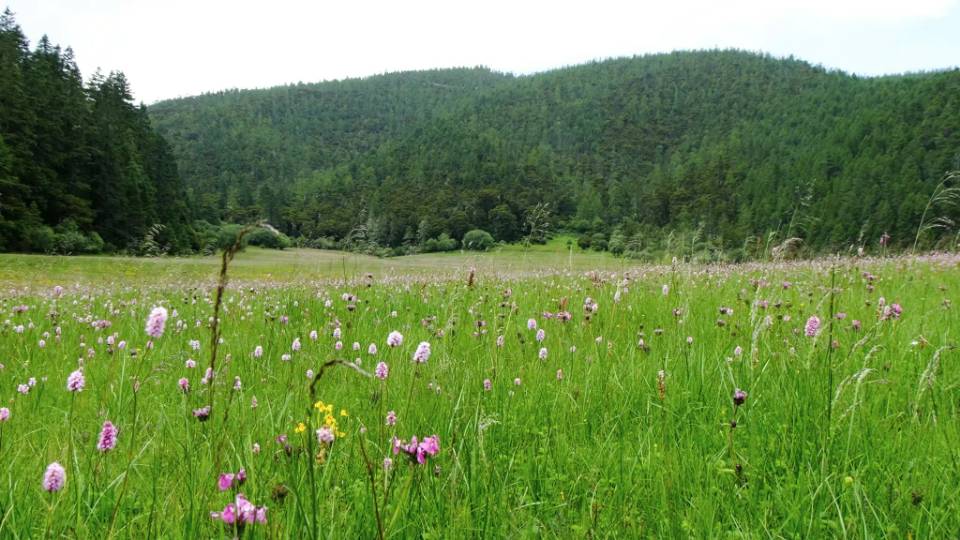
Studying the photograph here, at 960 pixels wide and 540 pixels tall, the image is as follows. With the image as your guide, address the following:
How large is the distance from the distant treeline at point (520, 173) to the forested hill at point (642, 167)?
54 cm

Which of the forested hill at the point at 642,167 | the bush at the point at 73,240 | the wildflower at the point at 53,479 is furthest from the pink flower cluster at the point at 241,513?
the bush at the point at 73,240

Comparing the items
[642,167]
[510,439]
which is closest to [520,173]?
[642,167]

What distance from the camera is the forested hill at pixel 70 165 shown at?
3706cm

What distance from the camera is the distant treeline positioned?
3594 centimetres

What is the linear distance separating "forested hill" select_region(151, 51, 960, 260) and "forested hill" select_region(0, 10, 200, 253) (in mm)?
12525

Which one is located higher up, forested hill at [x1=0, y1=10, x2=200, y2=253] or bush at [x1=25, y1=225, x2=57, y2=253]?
forested hill at [x1=0, y1=10, x2=200, y2=253]

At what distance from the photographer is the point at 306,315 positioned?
5.78 metres

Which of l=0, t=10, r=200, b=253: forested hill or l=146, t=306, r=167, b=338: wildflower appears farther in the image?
l=0, t=10, r=200, b=253: forested hill

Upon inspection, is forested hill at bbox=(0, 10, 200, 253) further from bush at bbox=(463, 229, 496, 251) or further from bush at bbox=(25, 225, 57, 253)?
bush at bbox=(463, 229, 496, 251)

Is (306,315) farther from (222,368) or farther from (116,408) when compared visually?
(116,408)

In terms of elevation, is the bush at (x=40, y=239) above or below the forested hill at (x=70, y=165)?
below

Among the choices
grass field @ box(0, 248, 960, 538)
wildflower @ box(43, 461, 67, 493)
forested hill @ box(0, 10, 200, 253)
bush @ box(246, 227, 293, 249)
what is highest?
forested hill @ box(0, 10, 200, 253)

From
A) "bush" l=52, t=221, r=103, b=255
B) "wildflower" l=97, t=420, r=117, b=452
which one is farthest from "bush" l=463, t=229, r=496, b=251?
"bush" l=52, t=221, r=103, b=255

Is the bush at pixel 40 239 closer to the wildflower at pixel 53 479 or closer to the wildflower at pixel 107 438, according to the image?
the wildflower at pixel 107 438
